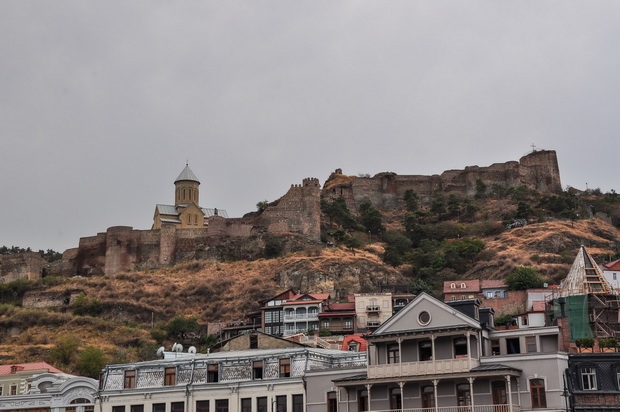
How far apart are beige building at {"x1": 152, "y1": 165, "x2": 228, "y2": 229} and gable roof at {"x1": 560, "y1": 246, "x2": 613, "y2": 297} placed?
76910 mm

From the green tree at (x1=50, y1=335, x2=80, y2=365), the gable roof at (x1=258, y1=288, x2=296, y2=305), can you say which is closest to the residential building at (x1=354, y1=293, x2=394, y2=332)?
the gable roof at (x1=258, y1=288, x2=296, y2=305)

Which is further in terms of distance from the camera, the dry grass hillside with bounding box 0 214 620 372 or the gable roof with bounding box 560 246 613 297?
the dry grass hillside with bounding box 0 214 620 372

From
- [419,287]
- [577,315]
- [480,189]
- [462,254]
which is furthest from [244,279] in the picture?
[577,315]

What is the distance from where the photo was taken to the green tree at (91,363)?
80.0 metres

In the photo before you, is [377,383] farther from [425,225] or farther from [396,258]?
[425,225]

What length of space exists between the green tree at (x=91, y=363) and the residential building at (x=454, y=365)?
38922 mm

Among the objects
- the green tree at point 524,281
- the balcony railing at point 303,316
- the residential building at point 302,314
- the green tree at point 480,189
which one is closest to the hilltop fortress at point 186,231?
Result: the green tree at point 480,189

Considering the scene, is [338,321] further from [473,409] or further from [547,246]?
[473,409]

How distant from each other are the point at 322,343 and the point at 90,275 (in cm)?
6720

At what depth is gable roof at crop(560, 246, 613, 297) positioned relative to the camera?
59.6m

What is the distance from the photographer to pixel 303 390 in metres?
48.2

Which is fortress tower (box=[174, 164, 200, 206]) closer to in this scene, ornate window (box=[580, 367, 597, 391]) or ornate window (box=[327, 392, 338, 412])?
ornate window (box=[327, 392, 338, 412])

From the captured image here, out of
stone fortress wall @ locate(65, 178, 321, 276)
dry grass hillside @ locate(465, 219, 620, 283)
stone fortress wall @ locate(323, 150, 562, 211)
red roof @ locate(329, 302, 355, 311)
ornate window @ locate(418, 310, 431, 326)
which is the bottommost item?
ornate window @ locate(418, 310, 431, 326)

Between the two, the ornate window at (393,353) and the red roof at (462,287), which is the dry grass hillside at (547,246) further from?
the ornate window at (393,353)
